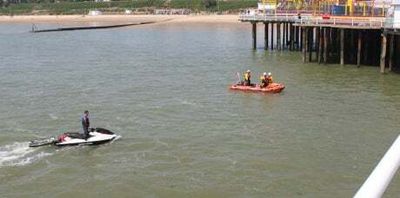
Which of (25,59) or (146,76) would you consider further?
(25,59)

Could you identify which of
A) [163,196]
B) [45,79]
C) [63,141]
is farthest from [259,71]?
[163,196]

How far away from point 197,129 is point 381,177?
22132 mm

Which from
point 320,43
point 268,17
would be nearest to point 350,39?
point 320,43

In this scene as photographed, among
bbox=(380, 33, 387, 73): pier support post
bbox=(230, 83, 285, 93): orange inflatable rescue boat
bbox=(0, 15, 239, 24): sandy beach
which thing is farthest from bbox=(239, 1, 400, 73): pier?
bbox=(0, 15, 239, 24): sandy beach

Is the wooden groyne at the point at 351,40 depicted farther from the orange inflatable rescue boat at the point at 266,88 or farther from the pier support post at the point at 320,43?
the orange inflatable rescue boat at the point at 266,88

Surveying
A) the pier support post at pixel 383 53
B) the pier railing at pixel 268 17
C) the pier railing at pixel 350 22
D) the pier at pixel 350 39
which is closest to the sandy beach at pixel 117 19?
the pier railing at pixel 268 17

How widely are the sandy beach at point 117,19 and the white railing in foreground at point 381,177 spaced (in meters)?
112

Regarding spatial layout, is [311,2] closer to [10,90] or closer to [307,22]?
[307,22]

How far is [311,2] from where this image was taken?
65562mm

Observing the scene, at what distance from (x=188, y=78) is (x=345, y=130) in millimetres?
17526

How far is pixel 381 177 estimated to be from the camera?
192 centimetres

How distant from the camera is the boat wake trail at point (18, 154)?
1962cm

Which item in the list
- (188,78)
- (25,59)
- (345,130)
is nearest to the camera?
(345,130)

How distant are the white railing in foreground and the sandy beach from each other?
111619 millimetres
